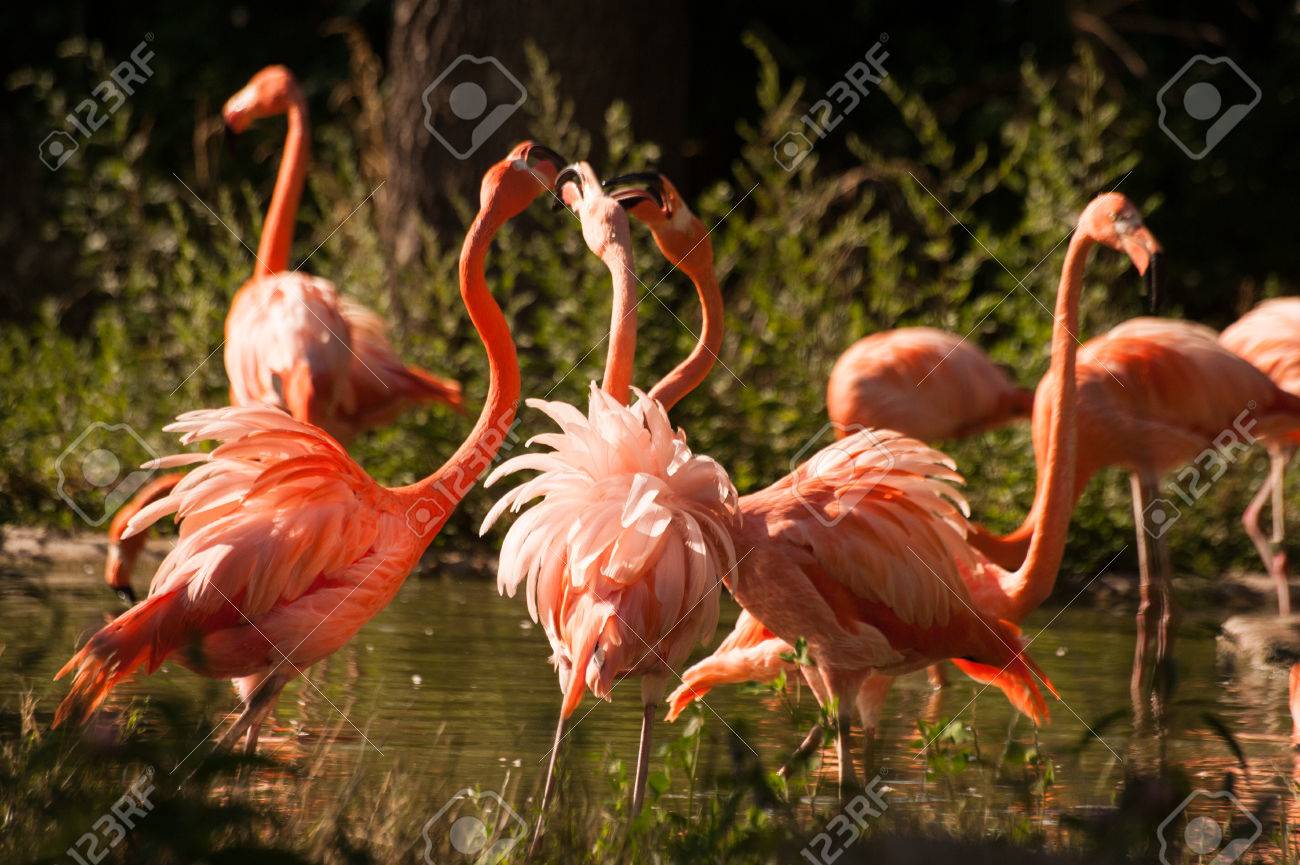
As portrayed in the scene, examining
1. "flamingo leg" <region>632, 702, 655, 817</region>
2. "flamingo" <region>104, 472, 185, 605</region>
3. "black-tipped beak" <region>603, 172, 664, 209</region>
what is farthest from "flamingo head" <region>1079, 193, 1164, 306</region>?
"flamingo" <region>104, 472, 185, 605</region>

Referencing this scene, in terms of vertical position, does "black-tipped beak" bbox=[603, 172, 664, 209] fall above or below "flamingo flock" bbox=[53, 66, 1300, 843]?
above

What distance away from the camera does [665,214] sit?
4.44 m

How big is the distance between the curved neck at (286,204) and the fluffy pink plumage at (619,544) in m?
2.92

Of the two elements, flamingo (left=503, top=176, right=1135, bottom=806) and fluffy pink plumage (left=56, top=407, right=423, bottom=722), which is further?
flamingo (left=503, top=176, right=1135, bottom=806)

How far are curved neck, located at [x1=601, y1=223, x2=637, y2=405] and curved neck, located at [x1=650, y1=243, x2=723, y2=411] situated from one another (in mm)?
256

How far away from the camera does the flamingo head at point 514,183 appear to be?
4352 mm

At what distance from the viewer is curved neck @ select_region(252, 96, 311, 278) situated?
629cm

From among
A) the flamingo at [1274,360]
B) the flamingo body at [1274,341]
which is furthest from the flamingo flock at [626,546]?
the flamingo body at [1274,341]

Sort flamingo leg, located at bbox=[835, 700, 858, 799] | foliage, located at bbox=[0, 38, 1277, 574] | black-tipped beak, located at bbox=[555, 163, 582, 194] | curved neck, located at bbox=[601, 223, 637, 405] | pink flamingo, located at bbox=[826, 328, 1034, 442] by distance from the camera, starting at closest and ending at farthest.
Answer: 1. flamingo leg, located at bbox=[835, 700, 858, 799]
2. curved neck, located at bbox=[601, 223, 637, 405]
3. black-tipped beak, located at bbox=[555, 163, 582, 194]
4. pink flamingo, located at bbox=[826, 328, 1034, 442]
5. foliage, located at bbox=[0, 38, 1277, 574]

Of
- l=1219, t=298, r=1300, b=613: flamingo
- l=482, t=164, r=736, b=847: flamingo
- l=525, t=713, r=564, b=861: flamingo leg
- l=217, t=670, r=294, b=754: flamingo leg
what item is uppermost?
l=217, t=670, r=294, b=754: flamingo leg

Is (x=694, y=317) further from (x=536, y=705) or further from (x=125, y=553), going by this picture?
(x=536, y=705)

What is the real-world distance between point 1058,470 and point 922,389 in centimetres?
194

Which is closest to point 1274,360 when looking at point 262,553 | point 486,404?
point 486,404

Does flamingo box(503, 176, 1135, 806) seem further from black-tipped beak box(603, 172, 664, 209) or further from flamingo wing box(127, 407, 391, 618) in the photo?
flamingo wing box(127, 407, 391, 618)
